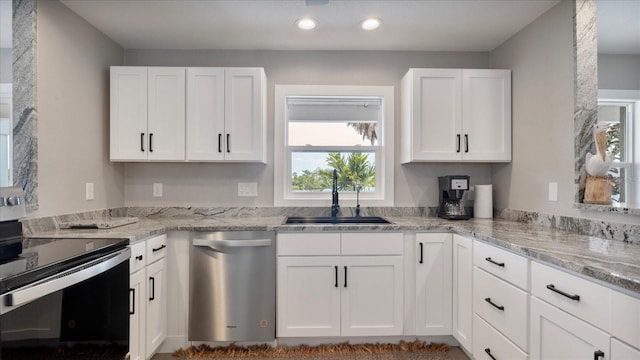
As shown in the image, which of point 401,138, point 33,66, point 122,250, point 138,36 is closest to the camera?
point 122,250

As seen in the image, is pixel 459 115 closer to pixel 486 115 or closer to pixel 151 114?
pixel 486 115

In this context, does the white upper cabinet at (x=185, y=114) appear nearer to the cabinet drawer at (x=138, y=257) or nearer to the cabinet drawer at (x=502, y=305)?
the cabinet drawer at (x=138, y=257)

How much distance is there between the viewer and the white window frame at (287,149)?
8.93ft

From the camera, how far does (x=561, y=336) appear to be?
1272 mm

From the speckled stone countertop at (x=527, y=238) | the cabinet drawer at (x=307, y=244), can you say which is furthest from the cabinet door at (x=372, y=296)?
the speckled stone countertop at (x=527, y=238)

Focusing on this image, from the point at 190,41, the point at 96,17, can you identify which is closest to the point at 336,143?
the point at 190,41

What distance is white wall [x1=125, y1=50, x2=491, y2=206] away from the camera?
272 centimetres

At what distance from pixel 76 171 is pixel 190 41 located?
131cm

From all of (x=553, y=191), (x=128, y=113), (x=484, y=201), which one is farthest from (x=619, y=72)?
(x=128, y=113)

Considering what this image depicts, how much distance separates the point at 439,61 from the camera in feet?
9.09

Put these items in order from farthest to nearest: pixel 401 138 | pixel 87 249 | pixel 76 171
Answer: pixel 401 138 < pixel 76 171 < pixel 87 249

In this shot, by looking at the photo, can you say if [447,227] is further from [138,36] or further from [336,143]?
[138,36]

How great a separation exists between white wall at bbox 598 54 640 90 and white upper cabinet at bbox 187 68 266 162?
2.18 m

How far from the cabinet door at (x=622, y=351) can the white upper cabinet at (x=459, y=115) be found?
1.61 metres
